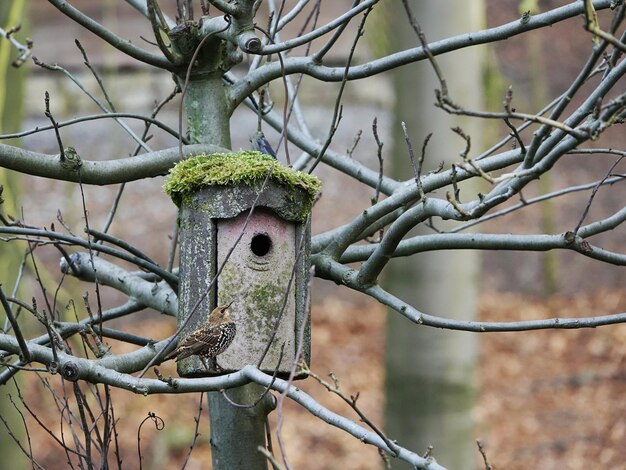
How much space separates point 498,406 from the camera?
9.29 m

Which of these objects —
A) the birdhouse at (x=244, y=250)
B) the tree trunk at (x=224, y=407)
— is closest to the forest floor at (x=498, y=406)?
Result: the tree trunk at (x=224, y=407)

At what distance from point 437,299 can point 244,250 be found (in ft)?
9.02

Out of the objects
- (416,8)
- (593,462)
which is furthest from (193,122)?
(593,462)

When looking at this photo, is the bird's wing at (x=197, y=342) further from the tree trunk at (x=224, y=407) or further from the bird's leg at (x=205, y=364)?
the tree trunk at (x=224, y=407)

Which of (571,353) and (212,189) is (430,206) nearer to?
(212,189)

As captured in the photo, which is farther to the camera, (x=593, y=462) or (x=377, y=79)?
(x=377, y=79)

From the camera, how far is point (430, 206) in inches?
108

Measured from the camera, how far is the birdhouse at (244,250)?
10.3 ft

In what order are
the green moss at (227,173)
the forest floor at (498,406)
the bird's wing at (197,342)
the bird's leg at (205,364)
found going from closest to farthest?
1. the bird's wing at (197,342)
2. the bird's leg at (205,364)
3. the green moss at (227,173)
4. the forest floor at (498,406)

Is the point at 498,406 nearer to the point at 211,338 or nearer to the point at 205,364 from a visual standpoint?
the point at 205,364

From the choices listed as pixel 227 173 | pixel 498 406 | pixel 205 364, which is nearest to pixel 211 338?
pixel 205 364

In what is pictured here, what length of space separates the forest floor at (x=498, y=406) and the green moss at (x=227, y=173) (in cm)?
499

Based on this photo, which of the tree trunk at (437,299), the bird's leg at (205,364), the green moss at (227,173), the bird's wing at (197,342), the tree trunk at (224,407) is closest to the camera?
the bird's wing at (197,342)

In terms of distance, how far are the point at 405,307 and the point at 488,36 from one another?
887 millimetres
